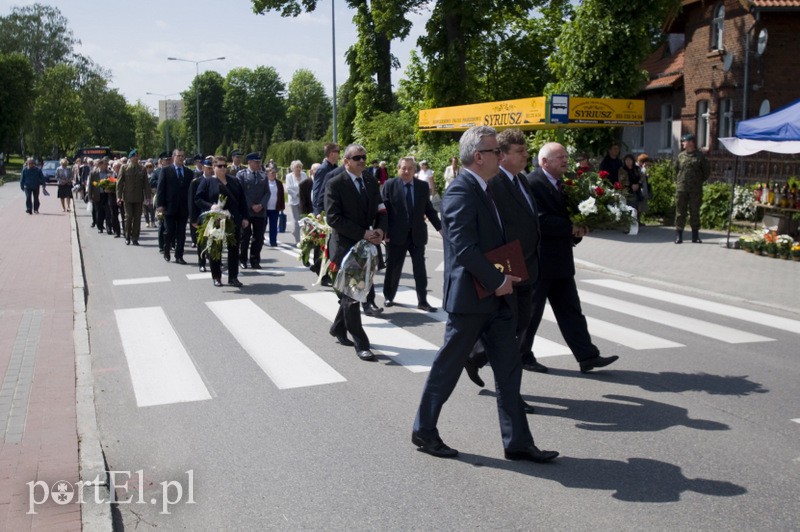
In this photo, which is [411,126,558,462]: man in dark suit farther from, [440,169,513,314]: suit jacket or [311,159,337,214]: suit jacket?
[311,159,337,214]: suit jacket

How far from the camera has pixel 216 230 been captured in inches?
486

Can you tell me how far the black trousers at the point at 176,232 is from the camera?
15.7 m

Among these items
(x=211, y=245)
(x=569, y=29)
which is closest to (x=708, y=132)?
(x=569, y=29)

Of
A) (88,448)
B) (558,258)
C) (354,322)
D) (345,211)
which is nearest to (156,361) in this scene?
(354,322)

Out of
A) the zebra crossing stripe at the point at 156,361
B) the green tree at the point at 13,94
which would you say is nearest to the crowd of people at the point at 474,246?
the zebra crossing stripe at the point at 156,361

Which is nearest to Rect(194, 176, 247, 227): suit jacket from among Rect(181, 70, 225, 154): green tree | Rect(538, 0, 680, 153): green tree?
Rect(538, 0, 680, 153): green tree

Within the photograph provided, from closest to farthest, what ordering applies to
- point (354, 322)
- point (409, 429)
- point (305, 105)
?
point (409, 429)
point (354, 322)
point (305, 105)

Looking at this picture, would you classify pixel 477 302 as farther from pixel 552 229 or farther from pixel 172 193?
pixel 172 193

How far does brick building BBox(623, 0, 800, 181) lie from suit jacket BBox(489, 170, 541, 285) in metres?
21.4

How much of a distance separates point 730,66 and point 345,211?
2415 centimetres

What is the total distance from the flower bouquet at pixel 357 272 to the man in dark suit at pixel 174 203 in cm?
827

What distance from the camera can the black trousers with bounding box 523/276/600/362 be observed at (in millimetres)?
7172

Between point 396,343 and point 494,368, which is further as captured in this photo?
point 396,343

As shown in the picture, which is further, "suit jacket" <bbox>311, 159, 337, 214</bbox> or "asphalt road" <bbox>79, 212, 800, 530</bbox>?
"suit jacket" <bbox>311, 159, 337, 214</bbox>
